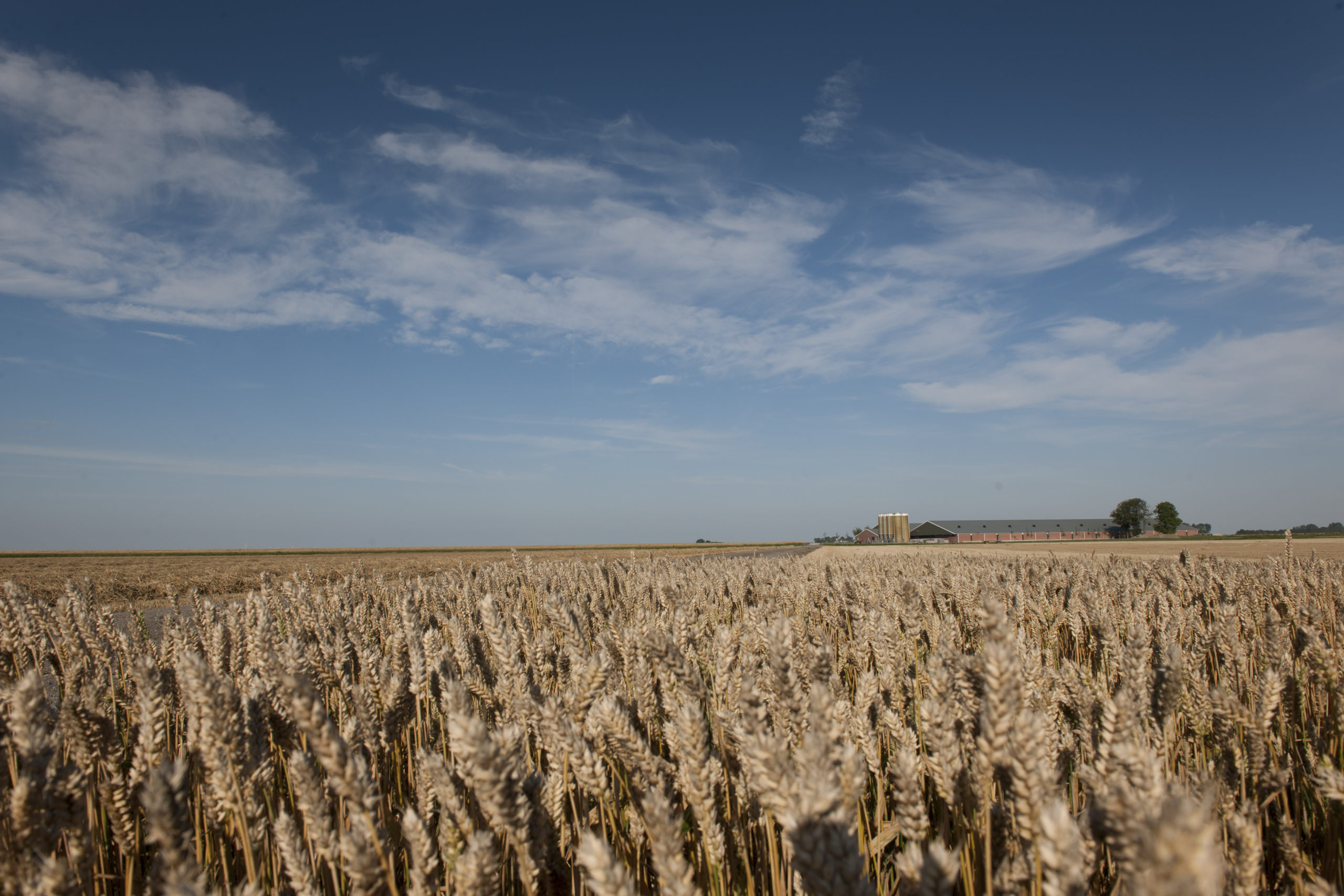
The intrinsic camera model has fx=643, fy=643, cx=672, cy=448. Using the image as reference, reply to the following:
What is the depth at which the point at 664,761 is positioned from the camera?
78.7 inches

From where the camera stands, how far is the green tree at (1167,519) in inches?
4345

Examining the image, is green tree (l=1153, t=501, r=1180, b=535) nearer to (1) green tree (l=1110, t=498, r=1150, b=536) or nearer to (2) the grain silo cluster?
(1) green tree (l=1110, t=498, r=1150, b=536)

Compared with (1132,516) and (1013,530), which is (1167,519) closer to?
(1132,516)

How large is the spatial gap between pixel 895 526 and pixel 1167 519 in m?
59.8

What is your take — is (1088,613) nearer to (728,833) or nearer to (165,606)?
(728,833)

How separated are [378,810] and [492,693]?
1.21 meters

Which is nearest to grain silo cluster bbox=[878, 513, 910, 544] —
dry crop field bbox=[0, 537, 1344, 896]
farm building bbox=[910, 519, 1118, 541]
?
farm building bbox=[910, 519, 1118, 541]

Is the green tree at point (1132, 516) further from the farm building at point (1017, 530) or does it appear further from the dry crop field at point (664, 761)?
the dry crop field at point (664, 761)

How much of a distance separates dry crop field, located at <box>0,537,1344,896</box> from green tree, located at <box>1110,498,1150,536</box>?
127m

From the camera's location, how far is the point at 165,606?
11680 mm

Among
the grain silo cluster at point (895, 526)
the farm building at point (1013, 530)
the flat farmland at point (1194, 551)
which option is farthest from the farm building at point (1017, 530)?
the flat farmland at point (1194, 551)

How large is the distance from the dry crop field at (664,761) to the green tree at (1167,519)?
436 ft

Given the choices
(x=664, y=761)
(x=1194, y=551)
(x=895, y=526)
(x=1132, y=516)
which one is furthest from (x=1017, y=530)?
(x=664, y=761)

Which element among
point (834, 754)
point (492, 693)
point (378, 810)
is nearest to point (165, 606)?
point (492, 693)
